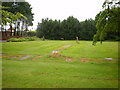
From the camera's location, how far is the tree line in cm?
5216

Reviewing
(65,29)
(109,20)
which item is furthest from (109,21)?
(65,29)

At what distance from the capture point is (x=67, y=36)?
175ft

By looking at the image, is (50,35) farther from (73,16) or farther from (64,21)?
(73,16)

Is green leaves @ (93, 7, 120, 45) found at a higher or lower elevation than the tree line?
lower

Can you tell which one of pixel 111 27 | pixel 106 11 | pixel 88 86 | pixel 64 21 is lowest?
pixel 88 86

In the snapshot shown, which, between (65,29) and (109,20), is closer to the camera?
(109,20)

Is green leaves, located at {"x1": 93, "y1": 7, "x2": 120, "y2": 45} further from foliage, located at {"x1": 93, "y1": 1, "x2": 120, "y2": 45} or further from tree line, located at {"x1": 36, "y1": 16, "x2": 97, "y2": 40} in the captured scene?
tree line, located at {"x1": 36, "y1": 16, "x2": 97, "y2": 40}

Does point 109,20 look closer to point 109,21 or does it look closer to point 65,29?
point 109,21

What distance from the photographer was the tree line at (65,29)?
2053 inches

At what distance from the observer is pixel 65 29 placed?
2100 inches

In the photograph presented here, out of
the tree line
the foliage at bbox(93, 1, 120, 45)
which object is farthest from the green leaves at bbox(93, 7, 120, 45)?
the tree line

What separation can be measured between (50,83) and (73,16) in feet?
178

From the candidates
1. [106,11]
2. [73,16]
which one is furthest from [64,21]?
[106,11]

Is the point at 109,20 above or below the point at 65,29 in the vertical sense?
below
